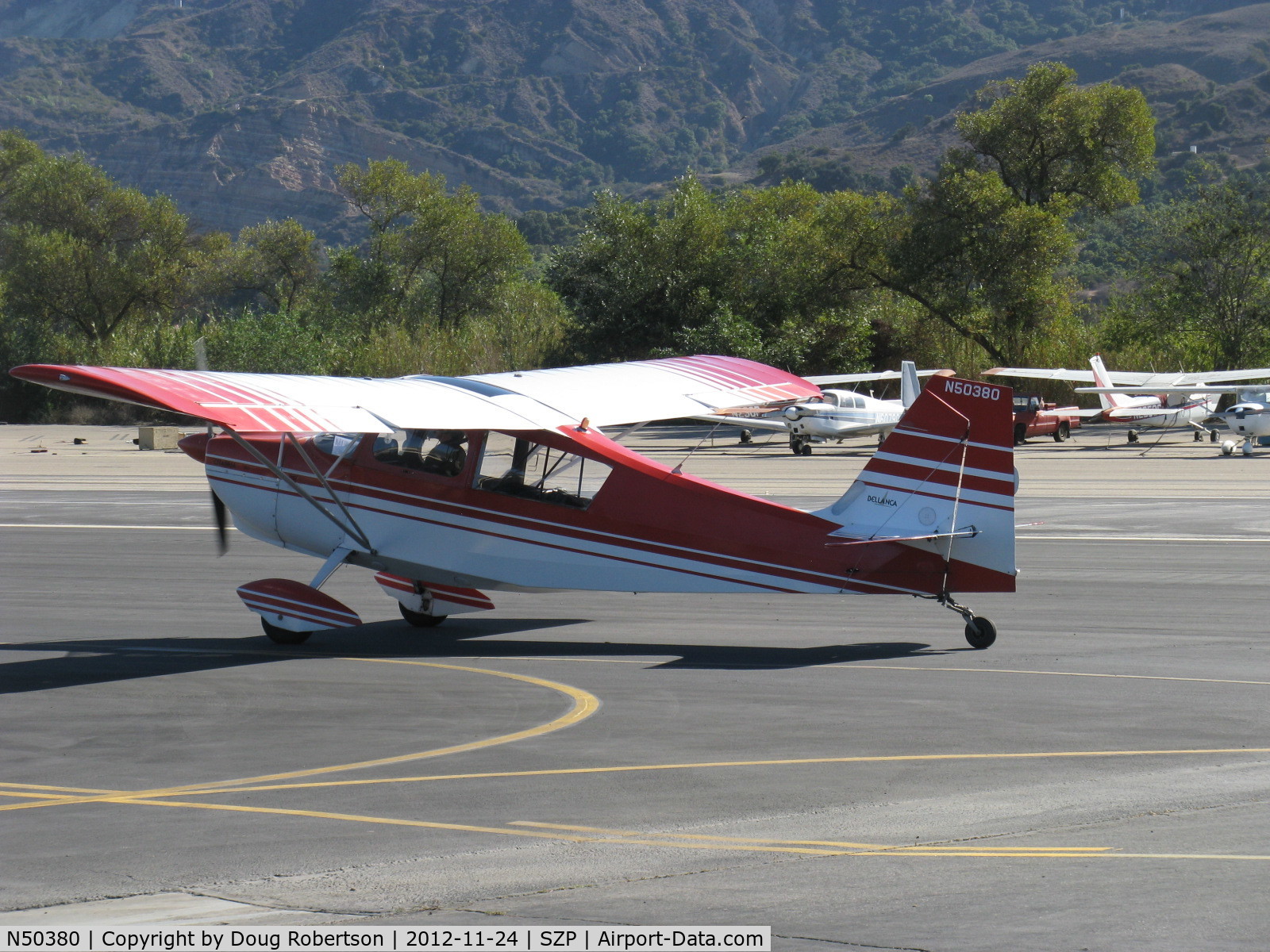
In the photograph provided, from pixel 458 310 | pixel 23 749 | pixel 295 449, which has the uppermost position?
pixel 458 310

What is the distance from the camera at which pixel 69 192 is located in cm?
7094

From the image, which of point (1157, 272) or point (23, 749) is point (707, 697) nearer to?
point (23, 749)

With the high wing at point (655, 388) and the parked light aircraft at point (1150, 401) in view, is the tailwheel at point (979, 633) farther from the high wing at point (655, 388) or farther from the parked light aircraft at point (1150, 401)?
the parked light aircraft at point (1150, 401)

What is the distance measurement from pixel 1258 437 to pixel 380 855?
3882 centimetres

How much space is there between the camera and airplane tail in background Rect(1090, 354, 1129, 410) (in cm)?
4384

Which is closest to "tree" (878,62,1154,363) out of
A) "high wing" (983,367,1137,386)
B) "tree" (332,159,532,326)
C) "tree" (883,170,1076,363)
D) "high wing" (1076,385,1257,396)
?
"tree" (883,170,1076,363)

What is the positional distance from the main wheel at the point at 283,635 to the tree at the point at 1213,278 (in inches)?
1888

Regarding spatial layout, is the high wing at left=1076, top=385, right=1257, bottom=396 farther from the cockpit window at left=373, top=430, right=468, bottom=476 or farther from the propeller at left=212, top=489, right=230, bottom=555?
the propeller at left=212, top=489, right=230, bottom=555

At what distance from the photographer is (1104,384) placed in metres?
43.8

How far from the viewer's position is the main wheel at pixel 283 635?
41.5 feet

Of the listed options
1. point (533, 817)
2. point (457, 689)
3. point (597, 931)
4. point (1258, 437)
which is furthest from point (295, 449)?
Result: point (1258, 437)

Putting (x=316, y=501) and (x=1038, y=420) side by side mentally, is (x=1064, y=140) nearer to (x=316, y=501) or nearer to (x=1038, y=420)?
(x=1038, y=420)
